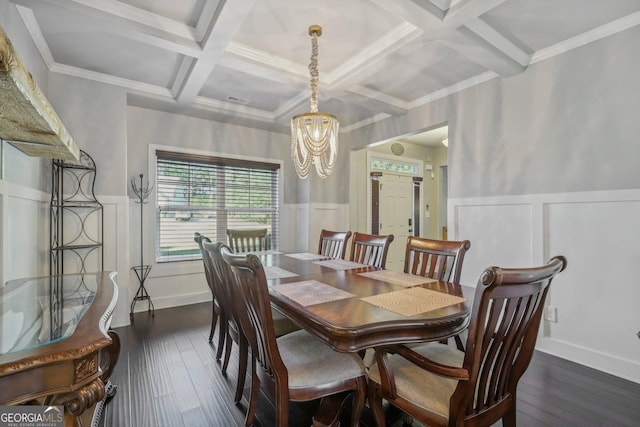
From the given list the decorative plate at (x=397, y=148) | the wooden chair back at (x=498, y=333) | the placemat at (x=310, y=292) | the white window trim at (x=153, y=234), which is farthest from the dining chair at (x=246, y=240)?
the decorative plate at (x=397, y=148)

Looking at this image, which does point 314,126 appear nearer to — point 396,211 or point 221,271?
point 221,271

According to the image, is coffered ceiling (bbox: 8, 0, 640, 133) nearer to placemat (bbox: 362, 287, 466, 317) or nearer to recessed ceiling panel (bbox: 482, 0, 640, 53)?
recessed ceiling panel (bbox: 482, 0, 640, 53)

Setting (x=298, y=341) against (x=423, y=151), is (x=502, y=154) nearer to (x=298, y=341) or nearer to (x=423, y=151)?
(x=298, y=341)

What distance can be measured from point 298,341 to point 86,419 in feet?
3.12

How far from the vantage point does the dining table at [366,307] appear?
3.79 ft

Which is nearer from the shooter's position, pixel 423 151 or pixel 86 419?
pixel 86 419

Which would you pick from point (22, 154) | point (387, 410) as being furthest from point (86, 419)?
point (22, 154)

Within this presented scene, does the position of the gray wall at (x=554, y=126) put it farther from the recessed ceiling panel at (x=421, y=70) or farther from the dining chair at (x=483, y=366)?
the dining chair at (x=483, y=366)

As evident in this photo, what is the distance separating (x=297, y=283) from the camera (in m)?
1.85

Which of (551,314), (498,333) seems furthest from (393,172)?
(498,333)

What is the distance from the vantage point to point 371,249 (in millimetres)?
2674

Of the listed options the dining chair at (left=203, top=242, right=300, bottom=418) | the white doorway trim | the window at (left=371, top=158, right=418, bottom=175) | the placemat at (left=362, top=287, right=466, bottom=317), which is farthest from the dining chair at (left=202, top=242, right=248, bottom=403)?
the window at (left=371, top=158, right=418, bottom=175)

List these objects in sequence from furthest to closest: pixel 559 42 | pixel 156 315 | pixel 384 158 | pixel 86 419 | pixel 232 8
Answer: pixel 384 158
pixel 156 315
pixel 559 42
pixel 232 8
pixel 86 419

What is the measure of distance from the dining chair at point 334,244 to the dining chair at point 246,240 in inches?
32.6
